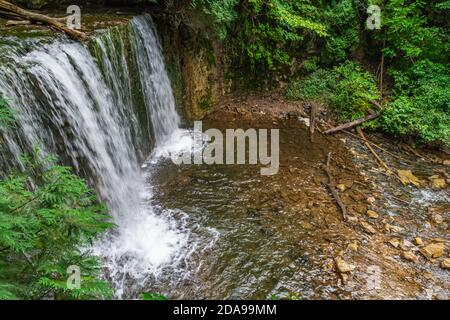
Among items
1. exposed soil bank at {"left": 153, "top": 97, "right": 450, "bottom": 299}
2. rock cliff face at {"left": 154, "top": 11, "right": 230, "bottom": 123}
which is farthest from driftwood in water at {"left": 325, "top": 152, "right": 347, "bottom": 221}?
rock cliff face at {"left": 154, "top": 11, "right": 230, "bottom": 123}

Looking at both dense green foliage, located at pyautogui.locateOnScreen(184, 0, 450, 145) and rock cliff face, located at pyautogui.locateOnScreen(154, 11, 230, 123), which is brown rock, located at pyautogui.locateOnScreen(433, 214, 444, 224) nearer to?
dense green foliage, located at pyautogui.locateOnScreen(184, 0, 450, 145)

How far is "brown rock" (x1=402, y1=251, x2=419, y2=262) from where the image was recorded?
4.78 meters

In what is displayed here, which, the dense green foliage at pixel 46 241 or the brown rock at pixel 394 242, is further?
the brown rock at pixel 394 242

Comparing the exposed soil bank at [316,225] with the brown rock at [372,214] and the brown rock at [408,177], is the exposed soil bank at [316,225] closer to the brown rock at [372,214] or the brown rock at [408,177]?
the brown rock at [372,214]

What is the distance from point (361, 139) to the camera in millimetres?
7895

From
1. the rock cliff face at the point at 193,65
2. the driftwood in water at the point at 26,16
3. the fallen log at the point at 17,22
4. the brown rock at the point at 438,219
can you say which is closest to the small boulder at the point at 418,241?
the brown rock at the point at 438,219

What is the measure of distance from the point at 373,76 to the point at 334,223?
18.6ft

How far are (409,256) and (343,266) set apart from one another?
104 cm

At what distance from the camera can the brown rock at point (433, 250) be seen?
4.85 m

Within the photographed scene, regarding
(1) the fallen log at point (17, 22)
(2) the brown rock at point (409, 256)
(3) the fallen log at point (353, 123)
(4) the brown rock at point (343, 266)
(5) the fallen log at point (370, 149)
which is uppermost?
(1) the fallen log at point (17, 22)

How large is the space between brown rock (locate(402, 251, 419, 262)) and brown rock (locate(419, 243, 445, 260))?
17 centimetres

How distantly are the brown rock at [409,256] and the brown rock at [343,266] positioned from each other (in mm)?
842
